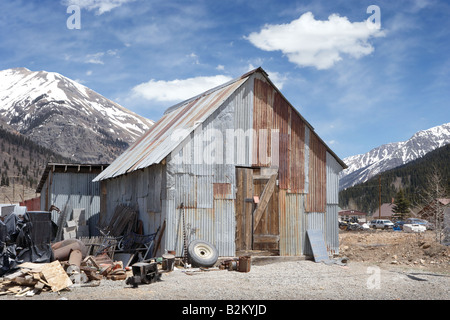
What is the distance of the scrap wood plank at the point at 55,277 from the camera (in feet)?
42.1

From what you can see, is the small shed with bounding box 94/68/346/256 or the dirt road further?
the small shed with bounding box 94/68/346/256

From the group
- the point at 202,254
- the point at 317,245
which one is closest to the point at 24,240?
the point at 202,254

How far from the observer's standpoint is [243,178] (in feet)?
62.2

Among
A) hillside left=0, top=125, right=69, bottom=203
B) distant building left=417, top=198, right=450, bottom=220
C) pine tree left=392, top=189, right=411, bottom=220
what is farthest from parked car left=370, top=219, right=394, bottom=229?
hillside left=0, top=125, right=69, bottom=203

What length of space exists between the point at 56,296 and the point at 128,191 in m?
10.9

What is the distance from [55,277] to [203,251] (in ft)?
19.9

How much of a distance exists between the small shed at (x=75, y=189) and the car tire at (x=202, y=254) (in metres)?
13.4

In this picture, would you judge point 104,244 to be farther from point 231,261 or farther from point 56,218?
point 56,218

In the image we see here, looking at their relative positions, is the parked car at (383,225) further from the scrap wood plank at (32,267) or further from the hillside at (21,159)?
the hillside at (21,159)

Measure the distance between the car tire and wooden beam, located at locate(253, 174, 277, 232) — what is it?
2300mm

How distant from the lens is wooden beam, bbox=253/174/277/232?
62.6 ft

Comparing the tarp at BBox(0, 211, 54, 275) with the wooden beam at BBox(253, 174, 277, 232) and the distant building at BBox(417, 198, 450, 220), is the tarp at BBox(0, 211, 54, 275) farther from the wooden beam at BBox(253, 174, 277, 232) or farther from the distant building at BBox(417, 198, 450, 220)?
the distant building at BBox(417, 198, 450, 220)
